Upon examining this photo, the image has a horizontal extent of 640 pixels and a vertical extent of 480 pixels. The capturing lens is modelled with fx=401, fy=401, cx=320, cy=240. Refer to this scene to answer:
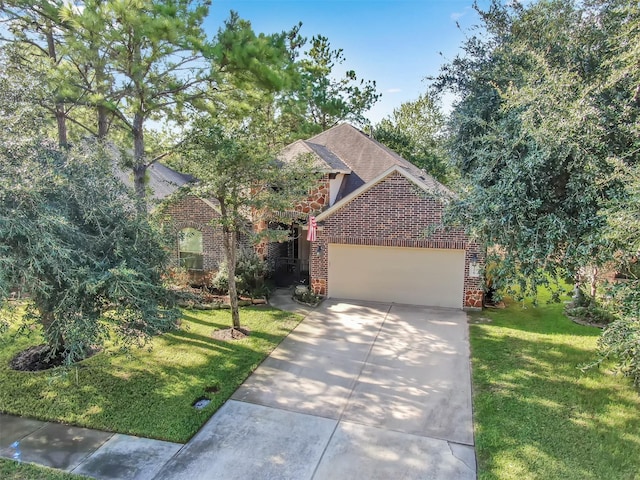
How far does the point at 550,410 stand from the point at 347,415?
360 cm

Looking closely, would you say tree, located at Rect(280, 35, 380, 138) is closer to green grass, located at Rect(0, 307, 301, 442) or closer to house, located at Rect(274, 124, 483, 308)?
house, located at Rect(274, 124, 483, 308)

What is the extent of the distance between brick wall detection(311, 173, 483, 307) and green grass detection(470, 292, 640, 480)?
281cm

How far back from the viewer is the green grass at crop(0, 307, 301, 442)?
6926mm

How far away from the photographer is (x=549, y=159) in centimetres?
620

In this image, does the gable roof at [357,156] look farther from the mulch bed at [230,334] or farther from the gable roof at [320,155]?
the mulch bed at [230,334]

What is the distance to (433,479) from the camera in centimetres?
554

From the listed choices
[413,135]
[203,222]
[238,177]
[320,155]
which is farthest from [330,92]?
[238,177]

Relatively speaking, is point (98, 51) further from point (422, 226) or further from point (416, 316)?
point (416, 316)

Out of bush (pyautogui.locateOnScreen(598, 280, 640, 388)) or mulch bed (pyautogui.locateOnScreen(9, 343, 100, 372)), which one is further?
mulch bed (pyautogui.locateOnScreen(9, 343, 100, 372))

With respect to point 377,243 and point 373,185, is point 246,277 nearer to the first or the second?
point 377,243

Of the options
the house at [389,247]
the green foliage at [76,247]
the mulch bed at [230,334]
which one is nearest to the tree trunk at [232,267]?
the mulch bed at [230,334]

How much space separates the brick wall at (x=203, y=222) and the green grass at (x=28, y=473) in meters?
9.24

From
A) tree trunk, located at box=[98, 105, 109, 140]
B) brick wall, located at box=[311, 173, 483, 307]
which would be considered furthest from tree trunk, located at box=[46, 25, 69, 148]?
brick wall, located at box=[311, 173, 483, 307]

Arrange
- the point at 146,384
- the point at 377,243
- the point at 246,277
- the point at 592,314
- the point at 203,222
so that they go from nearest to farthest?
1. the point at 146,384
2. the point at 592,314
3. the point at 377,243
4. the point at 246,277
5. the point at 203,222
